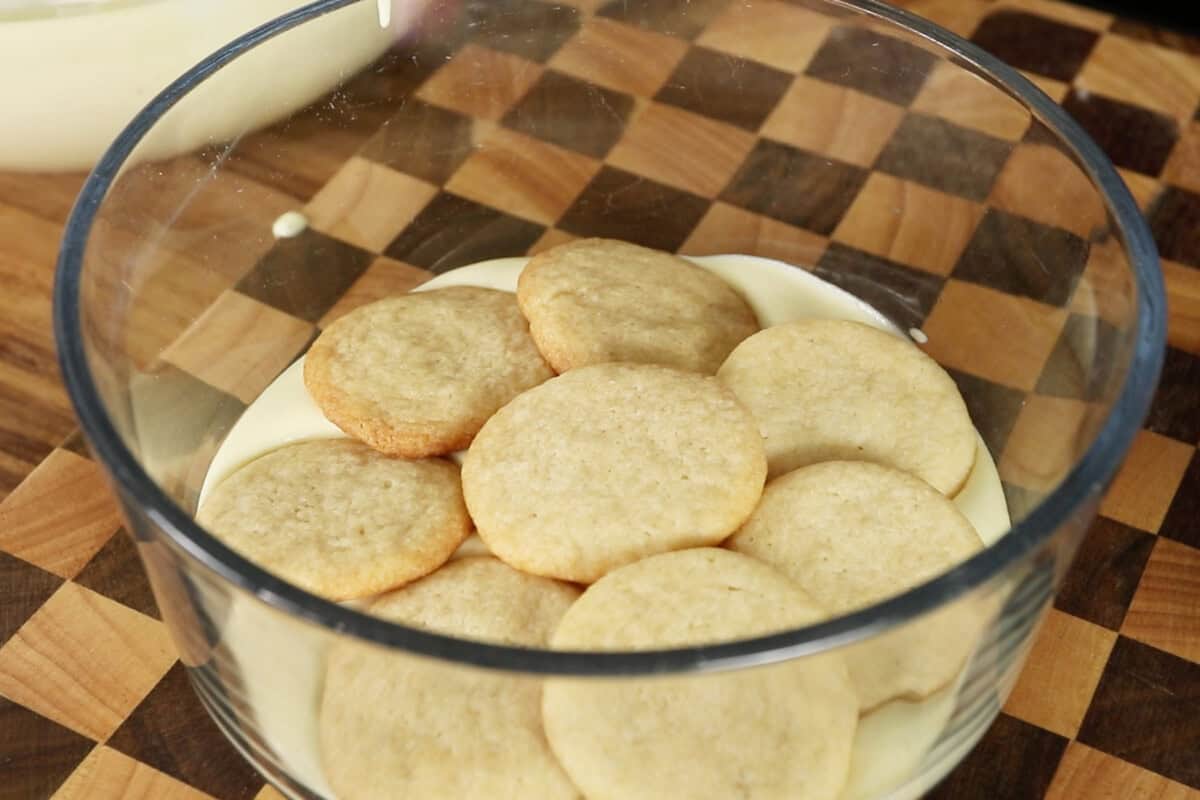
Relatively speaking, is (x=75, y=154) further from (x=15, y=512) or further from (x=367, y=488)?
(x=367, y=488)

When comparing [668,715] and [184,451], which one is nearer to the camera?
[668,715]

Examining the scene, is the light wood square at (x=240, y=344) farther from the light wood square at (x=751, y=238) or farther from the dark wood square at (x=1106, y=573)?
the dark wood square at (x=1106, y=573)

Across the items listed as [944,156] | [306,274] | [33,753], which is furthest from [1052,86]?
[33,753]

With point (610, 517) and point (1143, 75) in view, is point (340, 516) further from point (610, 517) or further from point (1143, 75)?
point (1143, 75)

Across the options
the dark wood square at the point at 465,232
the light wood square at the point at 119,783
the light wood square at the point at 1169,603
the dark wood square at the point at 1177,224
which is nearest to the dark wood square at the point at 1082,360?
the light wood square at the point at 1169,603

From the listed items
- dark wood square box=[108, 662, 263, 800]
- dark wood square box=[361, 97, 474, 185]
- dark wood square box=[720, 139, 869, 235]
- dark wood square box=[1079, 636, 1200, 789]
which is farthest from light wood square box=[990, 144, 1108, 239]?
dark wood square box=[108, 662, 263, 800]

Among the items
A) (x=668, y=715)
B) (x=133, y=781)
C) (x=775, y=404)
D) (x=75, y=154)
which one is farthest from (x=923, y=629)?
(x=75, y=154)

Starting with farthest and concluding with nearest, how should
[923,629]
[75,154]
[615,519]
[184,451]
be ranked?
[75,154]
[184,451]
[615,519]
[923,629]

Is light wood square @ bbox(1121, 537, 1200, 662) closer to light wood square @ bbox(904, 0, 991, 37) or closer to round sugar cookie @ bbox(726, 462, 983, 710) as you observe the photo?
round sugar cookie @ bbox(726, 462, 983, 710)
